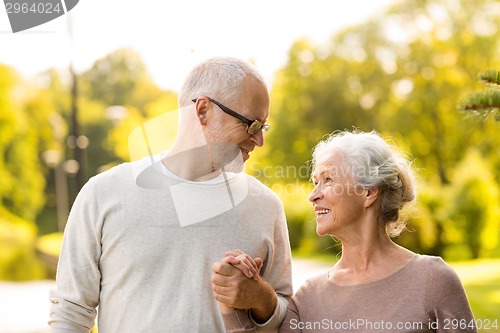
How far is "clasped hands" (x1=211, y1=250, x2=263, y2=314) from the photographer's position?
5.99ft

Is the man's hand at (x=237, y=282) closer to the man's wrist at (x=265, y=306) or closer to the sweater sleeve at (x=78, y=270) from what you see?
the man's wrist at (x=265, y=306)

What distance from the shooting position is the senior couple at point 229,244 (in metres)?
1.96

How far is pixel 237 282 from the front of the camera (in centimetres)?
183

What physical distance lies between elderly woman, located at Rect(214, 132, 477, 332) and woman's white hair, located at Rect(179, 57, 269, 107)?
1.23 ft

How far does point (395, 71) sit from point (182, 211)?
19308 mm

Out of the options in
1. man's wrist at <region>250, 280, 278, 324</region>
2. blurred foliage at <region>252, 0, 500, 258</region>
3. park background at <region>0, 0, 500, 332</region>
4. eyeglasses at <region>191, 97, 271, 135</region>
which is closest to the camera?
man's wrist at <region>250, 280, 278, 324</region>

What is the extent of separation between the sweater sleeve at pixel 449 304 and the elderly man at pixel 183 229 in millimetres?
455

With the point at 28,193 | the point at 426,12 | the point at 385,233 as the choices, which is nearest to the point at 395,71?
A: the point at 426,12

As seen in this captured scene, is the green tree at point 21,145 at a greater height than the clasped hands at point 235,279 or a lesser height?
lesser

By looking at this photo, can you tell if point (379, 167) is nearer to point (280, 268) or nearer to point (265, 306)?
point (280, 268)

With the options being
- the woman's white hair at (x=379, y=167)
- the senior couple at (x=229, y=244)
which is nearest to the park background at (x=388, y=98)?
the woman's white hair at (x=379, y=167)

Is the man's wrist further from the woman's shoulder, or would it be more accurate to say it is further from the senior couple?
the woman's shoulder

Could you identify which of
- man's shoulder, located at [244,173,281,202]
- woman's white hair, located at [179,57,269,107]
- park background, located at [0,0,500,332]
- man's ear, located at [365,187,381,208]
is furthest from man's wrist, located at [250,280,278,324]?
park background, located at [0,0,500,332]

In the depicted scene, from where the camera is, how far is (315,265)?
547 inches
